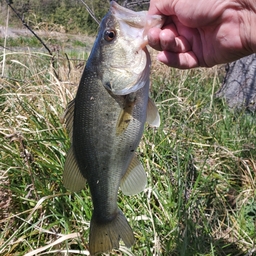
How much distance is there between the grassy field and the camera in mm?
2238

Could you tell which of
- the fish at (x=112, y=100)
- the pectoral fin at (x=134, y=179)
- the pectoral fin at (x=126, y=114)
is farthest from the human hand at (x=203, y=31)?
the pectoral fin at (x=134, y=179)

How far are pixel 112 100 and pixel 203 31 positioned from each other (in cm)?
76

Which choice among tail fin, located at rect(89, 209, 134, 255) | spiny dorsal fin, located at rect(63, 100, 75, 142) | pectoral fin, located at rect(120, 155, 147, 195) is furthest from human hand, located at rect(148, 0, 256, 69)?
tail fin, located at rect(89, 209, 134, 255)

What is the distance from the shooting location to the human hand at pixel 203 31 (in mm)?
1714

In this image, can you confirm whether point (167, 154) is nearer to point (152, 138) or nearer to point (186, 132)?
point (152, 138)

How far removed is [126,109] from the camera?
5.10ft

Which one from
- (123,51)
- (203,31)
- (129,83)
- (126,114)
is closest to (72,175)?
(126,114)

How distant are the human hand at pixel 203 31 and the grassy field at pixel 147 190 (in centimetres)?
79

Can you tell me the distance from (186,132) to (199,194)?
82 cm

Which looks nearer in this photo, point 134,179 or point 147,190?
point 134,179

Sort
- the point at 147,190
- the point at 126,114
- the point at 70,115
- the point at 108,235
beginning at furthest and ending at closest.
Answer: the point at 147,190 → the point at 108,235 → the point at 70,115 → the point at 126,114

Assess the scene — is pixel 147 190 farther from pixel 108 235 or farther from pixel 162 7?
pixel 162 7

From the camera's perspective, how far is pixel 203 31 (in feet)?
6.45

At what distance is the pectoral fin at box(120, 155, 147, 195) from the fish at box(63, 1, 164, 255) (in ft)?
0.35
